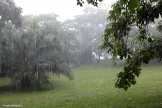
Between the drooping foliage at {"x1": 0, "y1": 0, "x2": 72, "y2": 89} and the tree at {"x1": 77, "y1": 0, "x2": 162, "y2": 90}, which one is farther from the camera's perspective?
the drooping foliage at {"x1": 0, "y1": 0, "x2": 72, "y2": 89}

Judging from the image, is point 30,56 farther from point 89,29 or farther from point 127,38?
point 89,29

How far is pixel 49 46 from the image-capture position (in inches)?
920

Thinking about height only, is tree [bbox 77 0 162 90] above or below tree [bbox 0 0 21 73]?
below

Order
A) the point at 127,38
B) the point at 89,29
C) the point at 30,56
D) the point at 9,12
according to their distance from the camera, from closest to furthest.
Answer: the point at 127,38 → the point at 30,56 → the point at 9,12 → the point at 89,29

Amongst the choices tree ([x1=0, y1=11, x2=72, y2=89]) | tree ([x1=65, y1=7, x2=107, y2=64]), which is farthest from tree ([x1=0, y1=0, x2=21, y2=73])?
tree ([x1=65, y1=7, x2=107, y2=64])

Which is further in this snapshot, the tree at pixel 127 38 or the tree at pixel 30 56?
the tree at pixel 30 56

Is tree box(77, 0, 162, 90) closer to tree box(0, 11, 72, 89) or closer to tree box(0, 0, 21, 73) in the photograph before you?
tree box(0, 11, 72, 89)

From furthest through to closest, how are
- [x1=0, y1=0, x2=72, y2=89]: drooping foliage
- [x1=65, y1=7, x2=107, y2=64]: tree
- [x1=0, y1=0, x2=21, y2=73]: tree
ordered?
[x1=65, y1=7, x2=107, y2=64]: tree → [x1=0, y1=0, x2=21, y2=73]: tree → [x1=0, y1=0, x2=72, y2=89]: drooping foliage

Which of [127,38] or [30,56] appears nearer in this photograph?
[127,38]

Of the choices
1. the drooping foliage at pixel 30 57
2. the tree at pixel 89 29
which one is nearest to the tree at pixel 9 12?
the drooping foliage at pixel 30 57

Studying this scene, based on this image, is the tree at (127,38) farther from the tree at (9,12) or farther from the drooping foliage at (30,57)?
the tree at (9,12)

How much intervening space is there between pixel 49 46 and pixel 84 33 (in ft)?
124

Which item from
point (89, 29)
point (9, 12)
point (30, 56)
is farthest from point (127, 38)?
point (89, 29)

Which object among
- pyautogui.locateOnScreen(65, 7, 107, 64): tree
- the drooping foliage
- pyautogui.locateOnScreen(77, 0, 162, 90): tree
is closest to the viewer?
pyautogui.locateOnScreen(77, 0, 162, 90): tree
